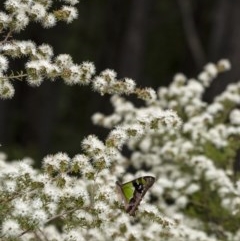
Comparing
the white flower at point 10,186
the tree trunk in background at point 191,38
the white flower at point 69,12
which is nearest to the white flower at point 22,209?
the white flower at point 10,186

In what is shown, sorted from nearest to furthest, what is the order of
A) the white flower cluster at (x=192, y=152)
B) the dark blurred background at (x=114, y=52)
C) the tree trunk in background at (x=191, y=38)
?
the white flower cluster at (x=192, y=152) → the dark blurred background at (x=114, y=52) → the tree trunk in background at (x=191, y=38)

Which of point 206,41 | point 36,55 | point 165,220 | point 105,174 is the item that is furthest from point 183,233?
point 206,41

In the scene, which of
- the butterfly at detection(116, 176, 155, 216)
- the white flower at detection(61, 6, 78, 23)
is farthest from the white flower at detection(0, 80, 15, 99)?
the butterfly at detection(116, 176, 155, 216)

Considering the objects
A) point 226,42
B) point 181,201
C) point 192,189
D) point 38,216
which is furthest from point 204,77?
point 38,216

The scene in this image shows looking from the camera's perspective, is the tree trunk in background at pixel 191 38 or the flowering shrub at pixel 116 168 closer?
the flowering shrub at pixel 116 168

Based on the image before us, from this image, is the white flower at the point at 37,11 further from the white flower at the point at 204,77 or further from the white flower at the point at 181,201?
the white flower at the point at 204,77

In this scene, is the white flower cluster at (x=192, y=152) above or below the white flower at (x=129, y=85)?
above
